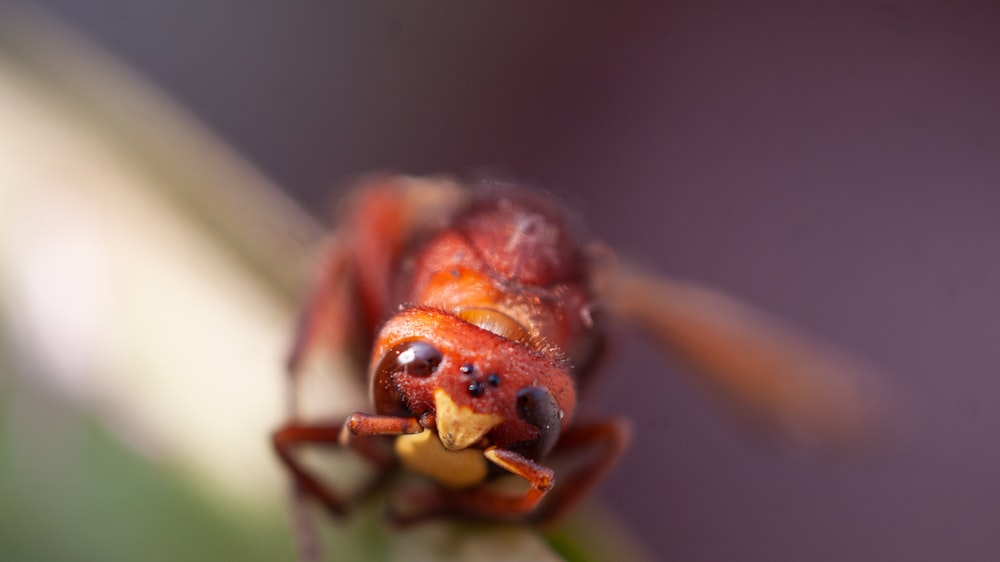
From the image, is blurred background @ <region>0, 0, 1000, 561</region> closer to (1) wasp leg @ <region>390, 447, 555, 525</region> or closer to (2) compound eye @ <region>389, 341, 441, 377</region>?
(1) wasp leg @ <region>390, 447, 555, 525</region>

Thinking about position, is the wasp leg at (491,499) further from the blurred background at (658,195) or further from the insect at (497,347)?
the blurred background at (658,195)

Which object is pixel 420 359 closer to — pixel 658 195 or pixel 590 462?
pixel 590 462

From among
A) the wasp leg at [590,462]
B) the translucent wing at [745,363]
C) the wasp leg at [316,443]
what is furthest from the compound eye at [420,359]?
the translucent wing at [745,363]

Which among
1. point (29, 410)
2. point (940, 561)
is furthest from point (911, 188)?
point (29, 410)

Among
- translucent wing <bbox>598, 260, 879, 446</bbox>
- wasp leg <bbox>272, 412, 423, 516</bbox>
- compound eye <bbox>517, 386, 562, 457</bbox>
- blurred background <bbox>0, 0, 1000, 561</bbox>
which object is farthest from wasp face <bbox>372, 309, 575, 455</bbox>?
translucent wing <bbox>598, 260, 879, 446</bbox>

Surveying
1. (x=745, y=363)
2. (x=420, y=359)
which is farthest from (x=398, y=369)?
(x=745, y=363)

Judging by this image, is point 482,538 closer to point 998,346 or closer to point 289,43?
point 998,346
